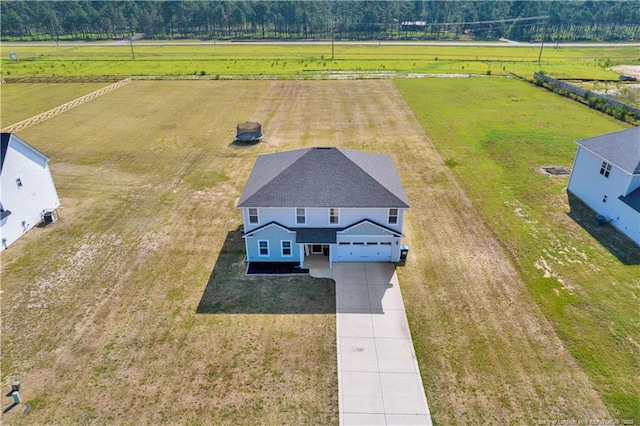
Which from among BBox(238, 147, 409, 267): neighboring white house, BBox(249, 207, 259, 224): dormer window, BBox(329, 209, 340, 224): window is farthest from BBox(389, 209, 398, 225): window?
BBox(249, 207, 259, 224): dormer window

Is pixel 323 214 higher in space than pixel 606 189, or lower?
higher

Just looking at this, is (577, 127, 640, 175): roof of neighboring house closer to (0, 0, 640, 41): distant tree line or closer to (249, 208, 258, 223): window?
(249, 208, 258, 223): window

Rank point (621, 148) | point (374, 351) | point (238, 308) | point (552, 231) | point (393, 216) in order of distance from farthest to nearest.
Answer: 1. point (621, 148)
2. point (552, 231)
3. point (393, 216)
4. point (238, 308)
5. point (374, 351)

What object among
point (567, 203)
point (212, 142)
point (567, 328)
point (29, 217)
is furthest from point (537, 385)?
point (212, 142)

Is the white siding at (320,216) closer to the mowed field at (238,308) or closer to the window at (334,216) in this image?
the window at (334,216)

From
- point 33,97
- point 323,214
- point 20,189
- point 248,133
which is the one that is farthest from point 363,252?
point 33,97

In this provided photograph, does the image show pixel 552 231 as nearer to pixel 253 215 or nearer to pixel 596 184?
pixel 596 184

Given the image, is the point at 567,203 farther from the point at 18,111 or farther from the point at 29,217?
the point at 18,111

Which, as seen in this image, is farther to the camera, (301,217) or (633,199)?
(633,199)
